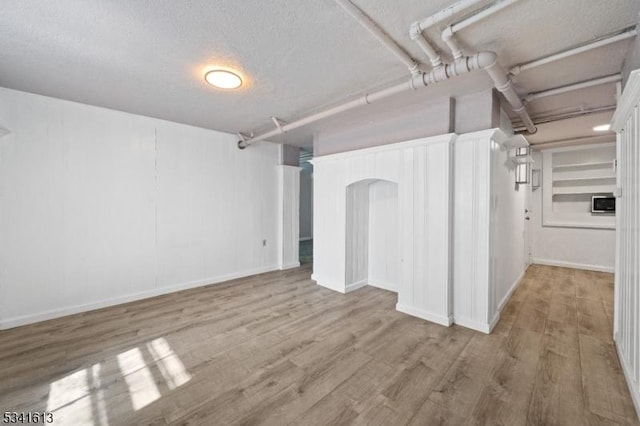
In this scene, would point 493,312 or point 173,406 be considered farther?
point 493,312

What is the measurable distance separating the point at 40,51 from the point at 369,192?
4.03 m

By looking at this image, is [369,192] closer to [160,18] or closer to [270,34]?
[270,34]

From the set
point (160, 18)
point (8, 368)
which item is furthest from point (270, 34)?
point (8, 368)

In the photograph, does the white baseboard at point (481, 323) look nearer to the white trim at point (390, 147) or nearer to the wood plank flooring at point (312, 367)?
the wood plank flooring at point (312, 367)

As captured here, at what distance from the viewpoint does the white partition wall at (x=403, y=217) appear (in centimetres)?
308

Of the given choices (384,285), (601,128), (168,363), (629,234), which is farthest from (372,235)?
(601,128)

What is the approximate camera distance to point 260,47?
2152 mm

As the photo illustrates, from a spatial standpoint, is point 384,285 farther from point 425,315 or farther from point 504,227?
point 504,227

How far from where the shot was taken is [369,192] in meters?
4.43

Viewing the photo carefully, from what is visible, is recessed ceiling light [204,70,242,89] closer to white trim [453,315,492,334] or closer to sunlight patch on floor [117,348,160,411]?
sunlight patch on floor [117,348,160,411]

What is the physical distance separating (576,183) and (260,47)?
7260 mm

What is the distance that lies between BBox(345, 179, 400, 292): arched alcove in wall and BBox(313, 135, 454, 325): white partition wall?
2 centimetres

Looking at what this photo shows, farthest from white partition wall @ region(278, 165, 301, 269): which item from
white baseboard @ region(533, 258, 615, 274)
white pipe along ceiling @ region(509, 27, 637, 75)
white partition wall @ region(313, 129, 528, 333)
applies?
white baseboard @ region(533, 258, 615, 274)

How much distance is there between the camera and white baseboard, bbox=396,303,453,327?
3036 millimetres
